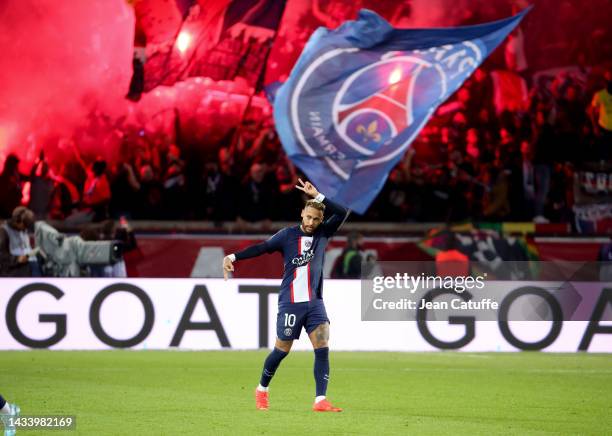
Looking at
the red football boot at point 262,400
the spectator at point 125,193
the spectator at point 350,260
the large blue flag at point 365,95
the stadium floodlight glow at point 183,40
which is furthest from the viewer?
the stadium floodlight glow at point 183,40

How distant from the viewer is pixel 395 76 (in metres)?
21.2

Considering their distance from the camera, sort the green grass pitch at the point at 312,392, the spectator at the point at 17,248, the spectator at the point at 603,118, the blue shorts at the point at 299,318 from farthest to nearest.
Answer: the spectator at the point at 603,118 < the spectator at the point at 17,248 < the blue shorts at the point at 299,318 < the green grass pitch at the point at 312,392

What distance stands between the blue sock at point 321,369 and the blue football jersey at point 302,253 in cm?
49

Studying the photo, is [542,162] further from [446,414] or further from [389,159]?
[446,414]

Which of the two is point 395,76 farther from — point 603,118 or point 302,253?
point 302,253

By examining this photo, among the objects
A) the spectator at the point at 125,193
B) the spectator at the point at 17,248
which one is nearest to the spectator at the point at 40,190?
the spectator at the point at 125,193

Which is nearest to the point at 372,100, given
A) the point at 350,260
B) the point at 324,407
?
the point at 350,260

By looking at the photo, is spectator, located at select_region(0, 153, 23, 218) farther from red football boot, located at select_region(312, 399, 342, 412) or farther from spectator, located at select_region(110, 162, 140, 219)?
red football boot, located at select_region(312, 399, 342, 412)

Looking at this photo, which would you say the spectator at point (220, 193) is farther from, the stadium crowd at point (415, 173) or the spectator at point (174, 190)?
the spectator at point (174, 190)

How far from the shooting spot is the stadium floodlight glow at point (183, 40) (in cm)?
2609

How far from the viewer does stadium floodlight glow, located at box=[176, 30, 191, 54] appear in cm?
2609

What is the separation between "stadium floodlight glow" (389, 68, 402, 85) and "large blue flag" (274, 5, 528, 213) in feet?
0.06

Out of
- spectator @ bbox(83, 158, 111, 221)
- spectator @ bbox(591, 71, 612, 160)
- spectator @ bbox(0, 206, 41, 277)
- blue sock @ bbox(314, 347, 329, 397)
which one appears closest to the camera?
blue sock @ bbox(314, 347, 329, 397)

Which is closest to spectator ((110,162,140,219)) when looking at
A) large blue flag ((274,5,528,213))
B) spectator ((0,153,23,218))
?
spectator ((0,153,23,218))
